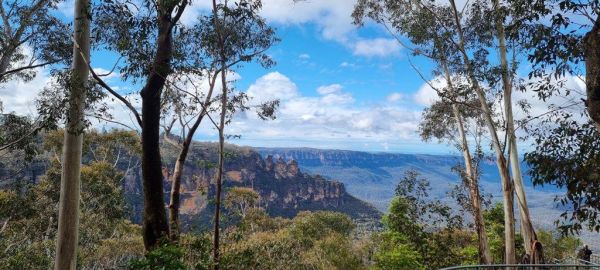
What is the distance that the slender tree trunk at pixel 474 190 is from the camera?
37.2 ft

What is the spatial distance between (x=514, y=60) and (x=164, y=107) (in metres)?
7.00

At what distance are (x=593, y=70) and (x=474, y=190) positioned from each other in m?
7.28

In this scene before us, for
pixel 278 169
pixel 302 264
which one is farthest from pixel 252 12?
pixel 278 169

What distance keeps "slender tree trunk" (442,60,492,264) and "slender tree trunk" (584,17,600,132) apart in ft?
18.9

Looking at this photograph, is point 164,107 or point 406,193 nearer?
point 164,107

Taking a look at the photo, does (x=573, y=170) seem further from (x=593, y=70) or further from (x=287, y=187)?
(x=287, y=187)

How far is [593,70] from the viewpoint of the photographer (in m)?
4.83

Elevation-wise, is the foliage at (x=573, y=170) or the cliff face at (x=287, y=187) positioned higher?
the foliage at (x=573, y=170)

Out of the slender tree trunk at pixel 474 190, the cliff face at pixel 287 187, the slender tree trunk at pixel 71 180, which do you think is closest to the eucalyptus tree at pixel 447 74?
the slender tree trunk at pixel 474 190

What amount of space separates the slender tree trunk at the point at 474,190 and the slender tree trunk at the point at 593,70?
18.9ft

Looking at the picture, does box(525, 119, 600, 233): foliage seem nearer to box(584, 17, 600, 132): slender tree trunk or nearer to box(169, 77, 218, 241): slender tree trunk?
box(584, 17, 600, 132): slender tree trunk

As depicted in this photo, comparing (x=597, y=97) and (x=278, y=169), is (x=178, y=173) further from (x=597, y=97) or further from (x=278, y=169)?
(x=278, y=169)

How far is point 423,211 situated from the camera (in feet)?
41.1

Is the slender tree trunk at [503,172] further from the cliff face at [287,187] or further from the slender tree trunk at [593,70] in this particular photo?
the cliff face at [287,187]
